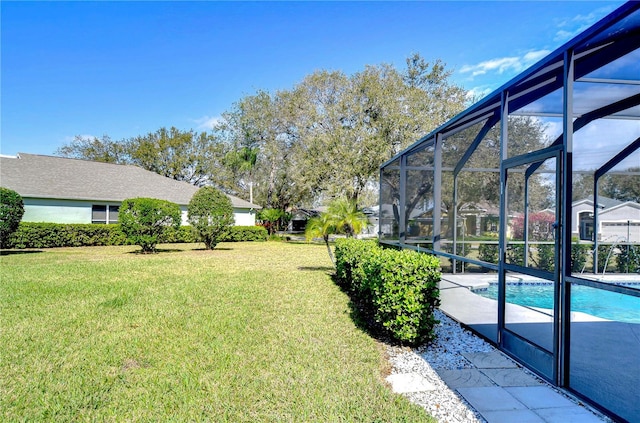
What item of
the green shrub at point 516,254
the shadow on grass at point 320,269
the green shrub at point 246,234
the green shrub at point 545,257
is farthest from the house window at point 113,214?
the green shrub at point 545,257

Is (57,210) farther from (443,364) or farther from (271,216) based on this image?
(443,364)

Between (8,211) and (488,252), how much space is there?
48.6ft

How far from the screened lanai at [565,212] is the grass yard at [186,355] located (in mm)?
1731

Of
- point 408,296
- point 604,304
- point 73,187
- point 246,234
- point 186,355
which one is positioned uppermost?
point 73,187

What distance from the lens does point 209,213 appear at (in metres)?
15.5

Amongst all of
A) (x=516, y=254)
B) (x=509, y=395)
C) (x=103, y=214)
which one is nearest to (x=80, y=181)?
(x=103, y=214)

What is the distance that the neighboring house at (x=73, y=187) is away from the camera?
54.9 feet

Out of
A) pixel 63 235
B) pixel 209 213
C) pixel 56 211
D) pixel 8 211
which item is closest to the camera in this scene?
pixel 8 211

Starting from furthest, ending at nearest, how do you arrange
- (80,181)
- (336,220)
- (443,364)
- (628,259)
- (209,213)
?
1. (80,181)
2. (209,213)
3. (336,220)
4. (628,259)
5. (443,364)

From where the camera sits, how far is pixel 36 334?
4.51 metres

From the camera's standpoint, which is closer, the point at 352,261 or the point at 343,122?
the point at 352,261

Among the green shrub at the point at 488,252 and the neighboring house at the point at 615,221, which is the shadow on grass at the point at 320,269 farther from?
the neighboring house at the point at 615,221

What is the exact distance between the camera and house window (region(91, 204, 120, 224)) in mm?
18203

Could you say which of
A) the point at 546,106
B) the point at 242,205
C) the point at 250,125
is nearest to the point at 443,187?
the point at 546,106
